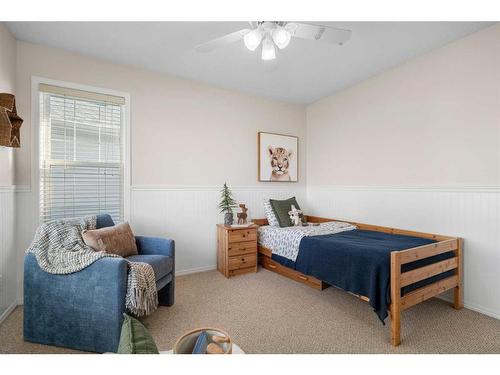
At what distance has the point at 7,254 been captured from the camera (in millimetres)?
2227

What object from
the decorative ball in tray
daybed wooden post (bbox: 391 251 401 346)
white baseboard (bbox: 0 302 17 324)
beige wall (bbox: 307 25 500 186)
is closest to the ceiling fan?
beige wall (bbox: 307 25 500 186)

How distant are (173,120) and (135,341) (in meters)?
2.89

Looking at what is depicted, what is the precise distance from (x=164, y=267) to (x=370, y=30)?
2.68 meters

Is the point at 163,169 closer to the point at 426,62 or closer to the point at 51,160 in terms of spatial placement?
the point at 51,160

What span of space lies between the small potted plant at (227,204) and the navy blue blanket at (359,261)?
883 millimetres

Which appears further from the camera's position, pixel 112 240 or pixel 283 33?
pixel 112 240

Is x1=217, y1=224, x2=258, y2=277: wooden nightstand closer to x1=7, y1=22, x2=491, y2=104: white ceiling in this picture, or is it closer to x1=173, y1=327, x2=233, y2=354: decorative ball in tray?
x1=7, y1=22, x2=491, y2=104: white ceiling

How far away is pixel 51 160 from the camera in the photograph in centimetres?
252

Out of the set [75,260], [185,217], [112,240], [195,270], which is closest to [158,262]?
[112,240]

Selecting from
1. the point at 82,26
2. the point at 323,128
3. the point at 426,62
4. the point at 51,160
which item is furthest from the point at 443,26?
the point at 51,160

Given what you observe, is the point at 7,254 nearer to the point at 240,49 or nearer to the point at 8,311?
the point at 8,311

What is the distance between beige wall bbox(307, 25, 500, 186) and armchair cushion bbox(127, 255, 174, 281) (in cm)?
256

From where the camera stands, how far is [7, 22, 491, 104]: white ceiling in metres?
2.17

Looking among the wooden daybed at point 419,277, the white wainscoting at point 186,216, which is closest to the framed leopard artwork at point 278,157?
the white wainscoting at point 186,216
